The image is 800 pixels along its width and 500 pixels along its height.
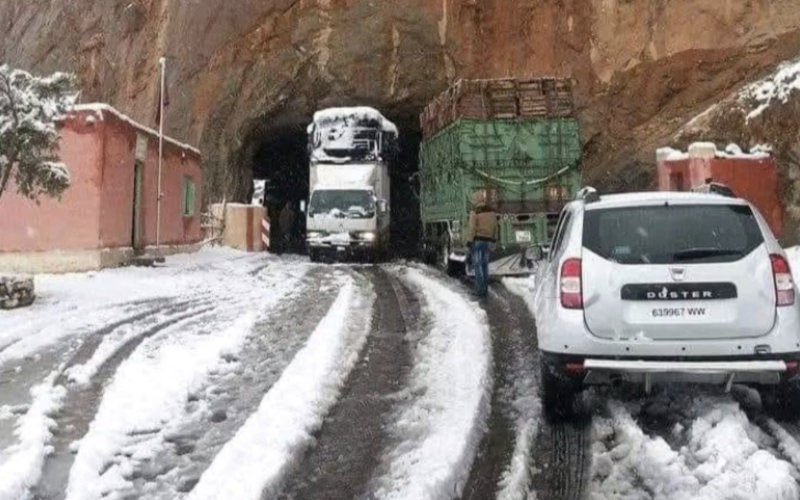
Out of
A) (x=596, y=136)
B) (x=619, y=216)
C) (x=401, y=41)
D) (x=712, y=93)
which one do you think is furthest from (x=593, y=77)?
(x=619, y=216)

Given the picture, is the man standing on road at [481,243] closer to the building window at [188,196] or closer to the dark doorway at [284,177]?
the building window at [188,196]

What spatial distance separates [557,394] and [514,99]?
1134cm

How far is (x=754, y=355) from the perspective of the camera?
4605 millimetres

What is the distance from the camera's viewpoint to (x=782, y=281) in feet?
15.6

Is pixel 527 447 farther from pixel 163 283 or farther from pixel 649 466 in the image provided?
pixel 163 283

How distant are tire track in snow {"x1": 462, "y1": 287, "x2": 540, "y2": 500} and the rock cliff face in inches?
571

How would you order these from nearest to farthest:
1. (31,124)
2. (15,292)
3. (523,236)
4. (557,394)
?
(557,394) < (31,124) < (15,292) < (523,236)

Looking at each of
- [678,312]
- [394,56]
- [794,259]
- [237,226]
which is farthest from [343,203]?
[678,312]

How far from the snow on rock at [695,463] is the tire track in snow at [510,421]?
0.43 meters

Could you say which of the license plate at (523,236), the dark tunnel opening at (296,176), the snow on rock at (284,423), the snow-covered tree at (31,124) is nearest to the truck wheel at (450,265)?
the license plate at (523,236)

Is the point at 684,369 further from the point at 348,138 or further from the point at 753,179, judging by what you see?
the point at 348,138

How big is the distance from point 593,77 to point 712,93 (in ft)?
13.6

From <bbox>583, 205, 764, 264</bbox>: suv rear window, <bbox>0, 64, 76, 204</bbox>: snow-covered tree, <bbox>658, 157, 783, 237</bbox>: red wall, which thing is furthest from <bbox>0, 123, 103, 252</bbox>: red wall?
<bbox>583, 205, 764, 264</bbox>: suv rear window

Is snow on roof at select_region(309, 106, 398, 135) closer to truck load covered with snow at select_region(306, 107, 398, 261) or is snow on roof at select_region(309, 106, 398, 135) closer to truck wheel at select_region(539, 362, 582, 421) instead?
truck load covered with snow at select_region(306, 107, 398, 261)
